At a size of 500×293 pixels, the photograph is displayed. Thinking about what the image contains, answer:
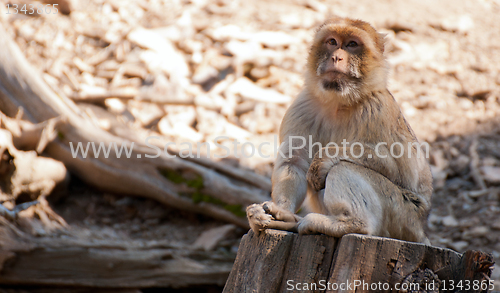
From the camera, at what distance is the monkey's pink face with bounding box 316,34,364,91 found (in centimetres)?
275

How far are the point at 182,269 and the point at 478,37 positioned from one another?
7049 mm

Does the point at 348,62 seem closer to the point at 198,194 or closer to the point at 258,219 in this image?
the point at 258,219

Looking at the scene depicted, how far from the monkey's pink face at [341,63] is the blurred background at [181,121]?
213 cm

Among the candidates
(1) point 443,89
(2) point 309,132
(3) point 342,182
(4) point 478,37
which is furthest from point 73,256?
(4) point 478,37

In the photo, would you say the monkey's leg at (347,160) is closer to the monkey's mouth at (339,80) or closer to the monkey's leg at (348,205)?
the monkey's leg at (348,205)

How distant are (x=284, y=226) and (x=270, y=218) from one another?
4.0 inches

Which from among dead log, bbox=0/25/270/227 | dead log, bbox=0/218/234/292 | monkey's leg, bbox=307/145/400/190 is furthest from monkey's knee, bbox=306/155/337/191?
dead log, bbox=0/25/270/227

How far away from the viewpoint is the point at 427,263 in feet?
6.37

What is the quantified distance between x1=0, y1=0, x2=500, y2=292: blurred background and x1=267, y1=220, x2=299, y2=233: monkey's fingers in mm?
1956

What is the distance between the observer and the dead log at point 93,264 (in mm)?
3789

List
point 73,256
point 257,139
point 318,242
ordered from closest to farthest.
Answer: point 318,242
point 73,256
point 257,139

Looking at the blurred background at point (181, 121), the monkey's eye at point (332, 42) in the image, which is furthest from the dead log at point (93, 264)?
the monkey's eye at point (332, 42)

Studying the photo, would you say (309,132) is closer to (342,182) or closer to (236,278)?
(342,182)

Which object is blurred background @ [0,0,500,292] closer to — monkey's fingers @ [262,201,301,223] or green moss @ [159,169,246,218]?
green moss @ [159,169,246,218]
